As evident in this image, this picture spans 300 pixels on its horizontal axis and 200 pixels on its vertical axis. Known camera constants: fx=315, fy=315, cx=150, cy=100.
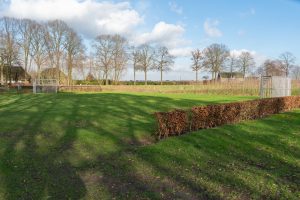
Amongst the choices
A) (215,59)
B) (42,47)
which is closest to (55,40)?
(42,47)

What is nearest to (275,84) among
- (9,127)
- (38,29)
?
(9,127)

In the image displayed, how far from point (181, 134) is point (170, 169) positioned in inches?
129

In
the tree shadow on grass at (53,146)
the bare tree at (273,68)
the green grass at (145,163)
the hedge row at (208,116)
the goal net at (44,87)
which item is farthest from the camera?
the bare tree at (273,68)

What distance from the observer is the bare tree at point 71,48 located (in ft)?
Answer: 182

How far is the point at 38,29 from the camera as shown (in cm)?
5341

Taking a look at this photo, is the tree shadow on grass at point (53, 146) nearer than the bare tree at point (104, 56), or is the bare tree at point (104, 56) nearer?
the tree shadow on grass at point (53, 146)

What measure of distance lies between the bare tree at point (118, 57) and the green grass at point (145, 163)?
2056 inches

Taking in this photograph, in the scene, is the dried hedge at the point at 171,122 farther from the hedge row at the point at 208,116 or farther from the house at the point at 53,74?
the house at the point at 53,74

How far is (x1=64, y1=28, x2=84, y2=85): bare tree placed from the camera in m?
55.5

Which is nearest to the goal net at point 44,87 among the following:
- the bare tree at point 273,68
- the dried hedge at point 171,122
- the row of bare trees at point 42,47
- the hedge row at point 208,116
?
the row of bare trees at point 42,47

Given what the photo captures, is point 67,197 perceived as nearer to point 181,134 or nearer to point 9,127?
point 181,134

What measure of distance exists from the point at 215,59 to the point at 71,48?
2949 centimetres

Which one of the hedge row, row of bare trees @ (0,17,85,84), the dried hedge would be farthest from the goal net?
the dried hedge

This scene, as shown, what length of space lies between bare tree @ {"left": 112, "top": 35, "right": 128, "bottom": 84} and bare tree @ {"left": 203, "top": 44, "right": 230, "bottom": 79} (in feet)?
57.5
